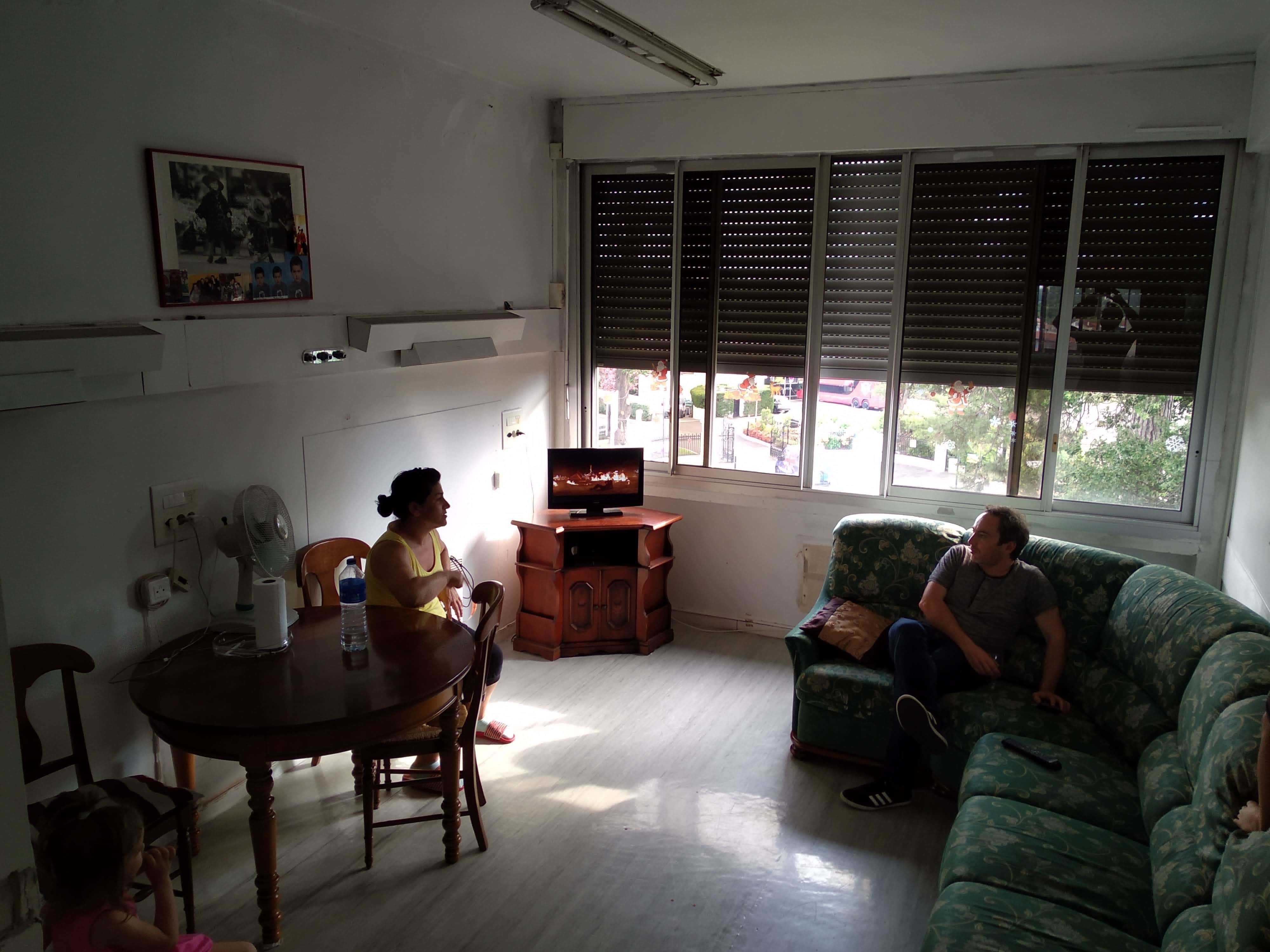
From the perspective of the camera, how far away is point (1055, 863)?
249cm

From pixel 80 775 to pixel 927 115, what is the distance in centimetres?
457

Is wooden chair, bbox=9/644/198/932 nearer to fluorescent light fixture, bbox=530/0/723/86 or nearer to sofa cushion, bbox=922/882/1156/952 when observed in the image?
sofa cushion, bbox=922/882/1156/952

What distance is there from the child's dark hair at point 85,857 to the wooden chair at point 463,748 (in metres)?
1.10

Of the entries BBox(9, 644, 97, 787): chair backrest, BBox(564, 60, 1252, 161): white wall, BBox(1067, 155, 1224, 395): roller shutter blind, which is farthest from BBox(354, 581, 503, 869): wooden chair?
BBox(1067, 155, 1224, 395): roller shutter blind

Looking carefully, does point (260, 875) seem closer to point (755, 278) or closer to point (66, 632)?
point (66, 632)

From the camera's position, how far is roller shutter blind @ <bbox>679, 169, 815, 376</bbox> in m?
4.96

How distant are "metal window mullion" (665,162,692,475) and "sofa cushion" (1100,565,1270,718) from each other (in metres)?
2.63

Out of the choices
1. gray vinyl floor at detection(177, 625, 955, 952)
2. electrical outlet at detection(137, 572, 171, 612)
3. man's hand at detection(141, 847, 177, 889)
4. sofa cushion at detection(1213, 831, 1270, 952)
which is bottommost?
gray vinyl floor at detection(177, 625, 955, 952)

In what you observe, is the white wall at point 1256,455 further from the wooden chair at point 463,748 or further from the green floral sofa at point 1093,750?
the wooden chair at point 463,748

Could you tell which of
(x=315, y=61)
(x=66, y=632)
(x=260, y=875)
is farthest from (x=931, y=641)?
(x=315, y=61)

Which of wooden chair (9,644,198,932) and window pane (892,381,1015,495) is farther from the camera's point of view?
window pane (892,381,1015,495)

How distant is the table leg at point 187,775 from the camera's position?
312 centimetres

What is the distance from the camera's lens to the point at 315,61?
3.57 m

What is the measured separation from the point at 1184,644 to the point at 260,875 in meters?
3.12
